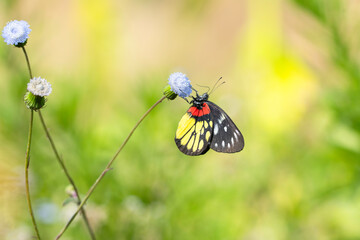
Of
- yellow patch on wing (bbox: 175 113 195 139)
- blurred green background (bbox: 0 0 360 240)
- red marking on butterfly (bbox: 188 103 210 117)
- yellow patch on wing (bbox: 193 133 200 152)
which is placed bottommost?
yellow patch on wing (bbox: 193 133 200 152)

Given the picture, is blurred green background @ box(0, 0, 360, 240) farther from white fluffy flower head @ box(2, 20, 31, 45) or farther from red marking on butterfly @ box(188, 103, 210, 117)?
white fluffy flower head @ box(2, 20, 31, 45)

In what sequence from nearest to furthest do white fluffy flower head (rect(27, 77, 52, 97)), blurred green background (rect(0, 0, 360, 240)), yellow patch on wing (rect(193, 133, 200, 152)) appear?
white fluffy flower head (rect(27, 77, 52, 97))
yellow patch on wing (rect(193, 133, 200, 152))
blurred green background (rect(0, 0, 360, 240))

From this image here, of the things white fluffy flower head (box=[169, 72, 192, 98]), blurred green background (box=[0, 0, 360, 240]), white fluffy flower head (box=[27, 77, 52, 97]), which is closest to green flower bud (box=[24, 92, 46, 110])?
white fluffy flower head (box=[27, 77, 52, 97])

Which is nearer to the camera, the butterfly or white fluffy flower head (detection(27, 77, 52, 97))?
white fluffy flower head (detection(27, 77, 52, 97))

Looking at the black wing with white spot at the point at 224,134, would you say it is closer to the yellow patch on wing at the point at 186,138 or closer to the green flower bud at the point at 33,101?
the yellow patch on wing at the point at 186,138

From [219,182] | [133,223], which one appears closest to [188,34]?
[219,182]

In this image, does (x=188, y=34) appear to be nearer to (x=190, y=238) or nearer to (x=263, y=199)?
(x=263, y=199)

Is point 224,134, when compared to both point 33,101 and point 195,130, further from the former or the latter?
point 33,101
